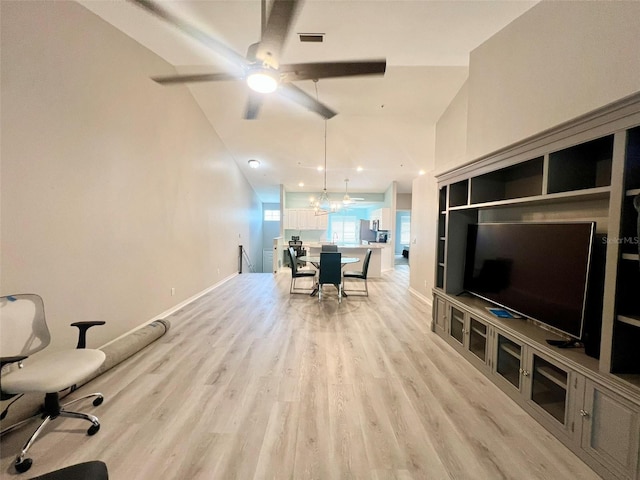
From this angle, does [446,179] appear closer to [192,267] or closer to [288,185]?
[192,267]

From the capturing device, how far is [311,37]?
107 inches

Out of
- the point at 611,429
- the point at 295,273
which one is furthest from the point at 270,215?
the point at 611,429

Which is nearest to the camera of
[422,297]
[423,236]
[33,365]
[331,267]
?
[33,365]

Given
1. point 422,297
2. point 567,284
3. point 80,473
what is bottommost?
point 422,297

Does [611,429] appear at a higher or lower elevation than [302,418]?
higher

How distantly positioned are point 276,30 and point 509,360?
304cm

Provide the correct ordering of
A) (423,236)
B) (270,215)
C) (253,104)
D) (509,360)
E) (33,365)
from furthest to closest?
(270,215) < (423,236) < (253,104) < (509,360) < (33,365)

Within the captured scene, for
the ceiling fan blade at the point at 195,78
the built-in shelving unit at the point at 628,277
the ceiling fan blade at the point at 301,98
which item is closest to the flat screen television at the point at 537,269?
the built-in shelving unit at the point at 628,277

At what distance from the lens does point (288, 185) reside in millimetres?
9000

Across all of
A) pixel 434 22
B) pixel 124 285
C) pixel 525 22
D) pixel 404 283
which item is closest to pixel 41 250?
pixel 124 285

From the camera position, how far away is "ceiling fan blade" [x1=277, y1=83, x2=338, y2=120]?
2150 mm

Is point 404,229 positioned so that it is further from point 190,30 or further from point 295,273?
point 190,30

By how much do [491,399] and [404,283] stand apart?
178 inches

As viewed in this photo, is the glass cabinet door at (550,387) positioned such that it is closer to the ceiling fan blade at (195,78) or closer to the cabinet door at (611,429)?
the cabinet door at (611,429)
